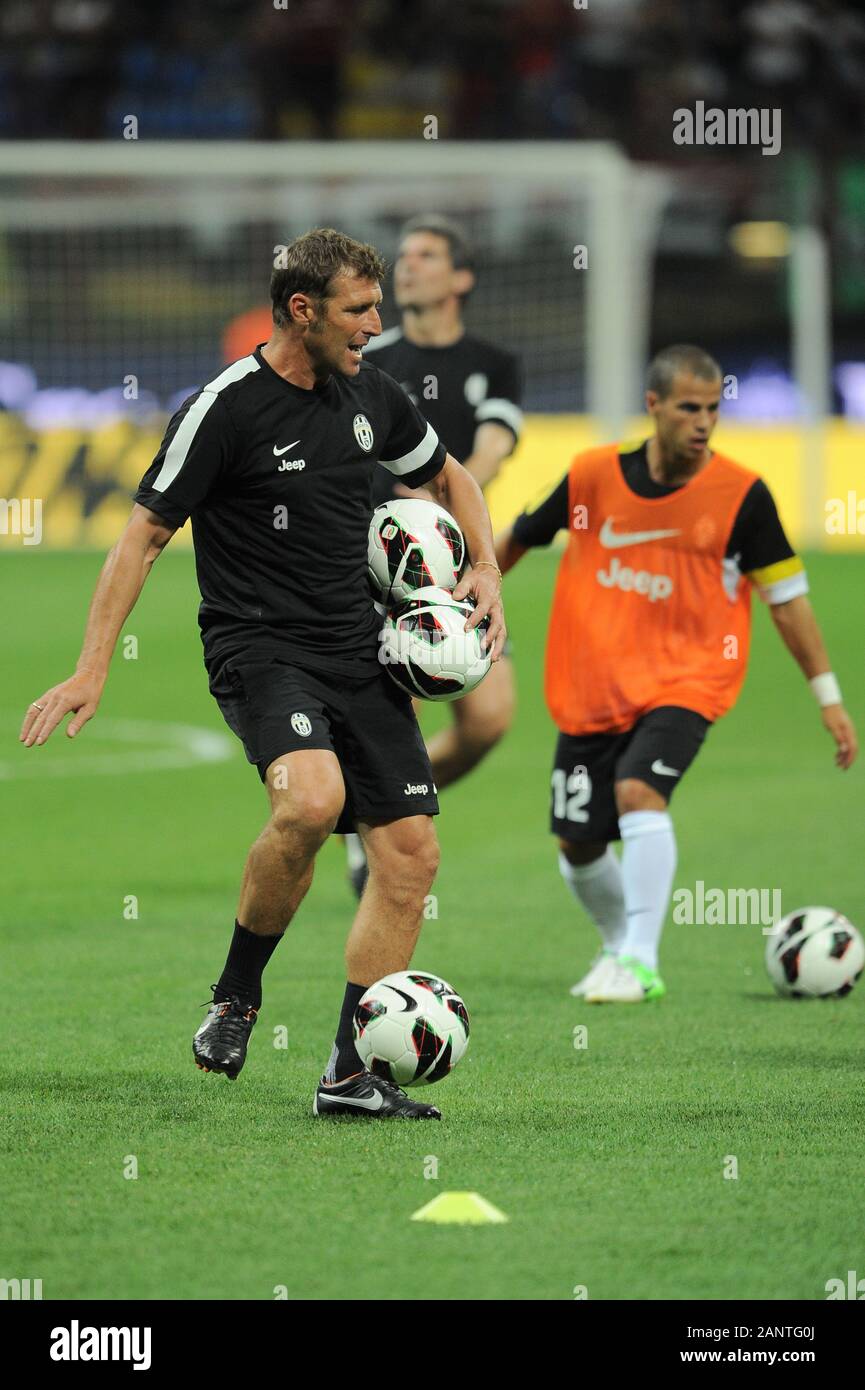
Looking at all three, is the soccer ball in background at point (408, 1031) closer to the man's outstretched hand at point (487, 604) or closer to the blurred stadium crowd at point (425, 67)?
the man's outstretched hand at point (487, 604)

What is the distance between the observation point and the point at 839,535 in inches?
1057

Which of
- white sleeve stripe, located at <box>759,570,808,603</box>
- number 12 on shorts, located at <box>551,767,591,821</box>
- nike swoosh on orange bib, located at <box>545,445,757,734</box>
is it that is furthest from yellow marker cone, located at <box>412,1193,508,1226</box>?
white sleeve stripe, located at <box>759,570,808,603</box>

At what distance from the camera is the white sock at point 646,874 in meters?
7.73

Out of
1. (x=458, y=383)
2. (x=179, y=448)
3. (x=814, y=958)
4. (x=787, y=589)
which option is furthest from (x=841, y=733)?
(x=179, y=448)

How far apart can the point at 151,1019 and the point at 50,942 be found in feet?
5.33

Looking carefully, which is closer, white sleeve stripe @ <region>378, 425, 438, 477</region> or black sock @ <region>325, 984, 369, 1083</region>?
black sock @ <region>325, 984, 369, 1083</region>

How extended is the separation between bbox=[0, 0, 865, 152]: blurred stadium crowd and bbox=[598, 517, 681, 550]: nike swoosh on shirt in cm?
2342

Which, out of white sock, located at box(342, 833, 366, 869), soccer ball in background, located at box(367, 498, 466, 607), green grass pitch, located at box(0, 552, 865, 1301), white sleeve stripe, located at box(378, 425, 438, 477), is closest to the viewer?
green grass pitch, located at box(0, 552, 865, 1301)

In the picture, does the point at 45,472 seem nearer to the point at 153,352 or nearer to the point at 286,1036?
the point at 153,352

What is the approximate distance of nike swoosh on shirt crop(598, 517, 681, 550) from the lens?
7934mm

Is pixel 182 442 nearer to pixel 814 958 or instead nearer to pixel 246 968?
pixel 246 968

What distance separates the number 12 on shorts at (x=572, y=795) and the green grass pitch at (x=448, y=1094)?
0.62 meters

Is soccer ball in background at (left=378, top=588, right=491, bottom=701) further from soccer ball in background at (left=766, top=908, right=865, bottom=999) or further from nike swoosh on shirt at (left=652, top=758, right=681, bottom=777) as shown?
soccer ball in background at (left=766, top=908, right=865, bottom=999)

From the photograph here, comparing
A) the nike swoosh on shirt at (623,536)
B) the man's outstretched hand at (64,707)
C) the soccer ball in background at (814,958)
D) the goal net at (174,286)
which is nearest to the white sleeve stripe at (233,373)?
the man's outstretched hand at (64,707)
